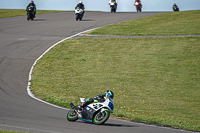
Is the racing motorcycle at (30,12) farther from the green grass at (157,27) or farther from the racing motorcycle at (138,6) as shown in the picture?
the racing motorcycle at (138,6)

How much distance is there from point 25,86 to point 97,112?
8372mm

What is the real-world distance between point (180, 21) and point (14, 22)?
19.3 meters

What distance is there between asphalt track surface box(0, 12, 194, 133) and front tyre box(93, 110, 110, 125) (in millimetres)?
155

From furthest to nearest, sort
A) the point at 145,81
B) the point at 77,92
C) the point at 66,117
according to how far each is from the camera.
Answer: the point at 145,81
the point at 77,92
the point at 66,117

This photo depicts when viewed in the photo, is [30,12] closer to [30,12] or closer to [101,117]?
[30,12]

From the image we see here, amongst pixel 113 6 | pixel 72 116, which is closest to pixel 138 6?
pixel 113 6

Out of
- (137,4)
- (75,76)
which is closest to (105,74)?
(75,76)

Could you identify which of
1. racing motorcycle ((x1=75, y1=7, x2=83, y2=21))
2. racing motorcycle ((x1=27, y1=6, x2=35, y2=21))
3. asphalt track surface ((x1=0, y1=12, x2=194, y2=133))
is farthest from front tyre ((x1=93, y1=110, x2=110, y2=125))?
racing motorcycle ((x1=27, y1=6, x2=35, y2=21))

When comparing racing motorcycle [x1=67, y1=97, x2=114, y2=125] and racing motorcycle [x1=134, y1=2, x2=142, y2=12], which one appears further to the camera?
racing motorcycle [x1=134, y1=2, x2=142, y2=12]

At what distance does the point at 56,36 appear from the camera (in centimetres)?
3067

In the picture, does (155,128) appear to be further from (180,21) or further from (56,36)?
(180,21)

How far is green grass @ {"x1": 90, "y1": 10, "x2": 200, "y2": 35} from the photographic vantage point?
105 ft

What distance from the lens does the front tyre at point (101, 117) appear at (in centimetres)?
973

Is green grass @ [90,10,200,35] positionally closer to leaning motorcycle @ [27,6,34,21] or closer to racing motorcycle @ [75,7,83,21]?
racing motorcycle @ [75,7,83,21]
